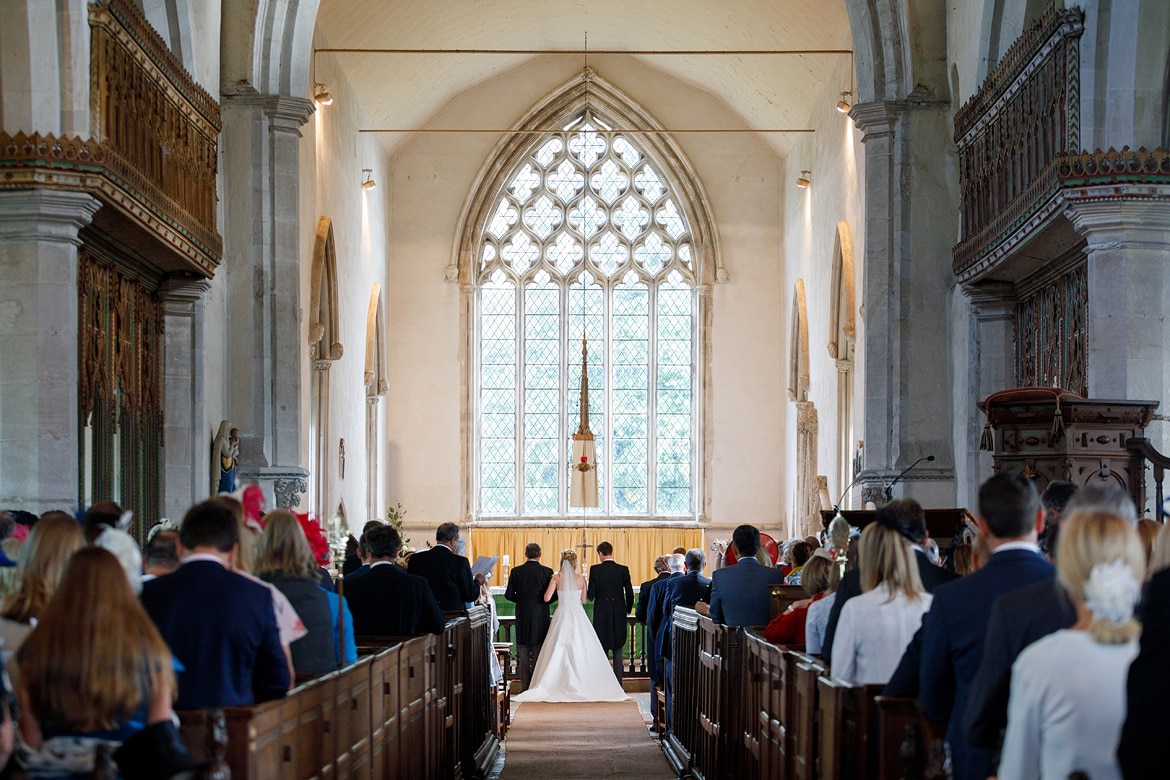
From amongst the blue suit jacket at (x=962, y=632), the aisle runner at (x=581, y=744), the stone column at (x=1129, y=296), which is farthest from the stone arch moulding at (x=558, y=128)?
the blue suit jacket at (x=962, y=632)

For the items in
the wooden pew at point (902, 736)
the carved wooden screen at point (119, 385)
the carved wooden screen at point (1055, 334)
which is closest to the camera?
the wooden pew at point (902, 736)

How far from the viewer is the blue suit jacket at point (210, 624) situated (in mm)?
4598

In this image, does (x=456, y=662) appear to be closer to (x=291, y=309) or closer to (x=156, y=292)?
(x=156, y=292)

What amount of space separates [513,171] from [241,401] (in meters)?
11.6

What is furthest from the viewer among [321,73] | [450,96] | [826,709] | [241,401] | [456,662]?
[450,96]

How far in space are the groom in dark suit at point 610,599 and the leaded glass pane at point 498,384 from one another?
9858 millimetres

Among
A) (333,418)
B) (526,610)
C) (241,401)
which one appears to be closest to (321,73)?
(333,418)

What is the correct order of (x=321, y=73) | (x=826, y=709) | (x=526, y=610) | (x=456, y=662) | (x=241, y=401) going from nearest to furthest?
(x=826, y=709) < (x=456, y=662) < (x=241, y=401) < (x=526, y=610) < (x=321, y=73)

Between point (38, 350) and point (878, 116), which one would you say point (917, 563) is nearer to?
point (38, 350)

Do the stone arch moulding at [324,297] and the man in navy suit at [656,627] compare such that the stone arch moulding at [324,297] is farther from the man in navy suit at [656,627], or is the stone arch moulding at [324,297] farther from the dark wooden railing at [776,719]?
the dark wooden railing at [776,719]

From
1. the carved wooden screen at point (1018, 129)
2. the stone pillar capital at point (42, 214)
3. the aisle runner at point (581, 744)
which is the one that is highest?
the carved wooden screen at point (1018, 129)

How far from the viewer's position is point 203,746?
4426mm

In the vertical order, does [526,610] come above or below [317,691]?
below

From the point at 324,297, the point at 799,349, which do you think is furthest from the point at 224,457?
the point at 799,349
